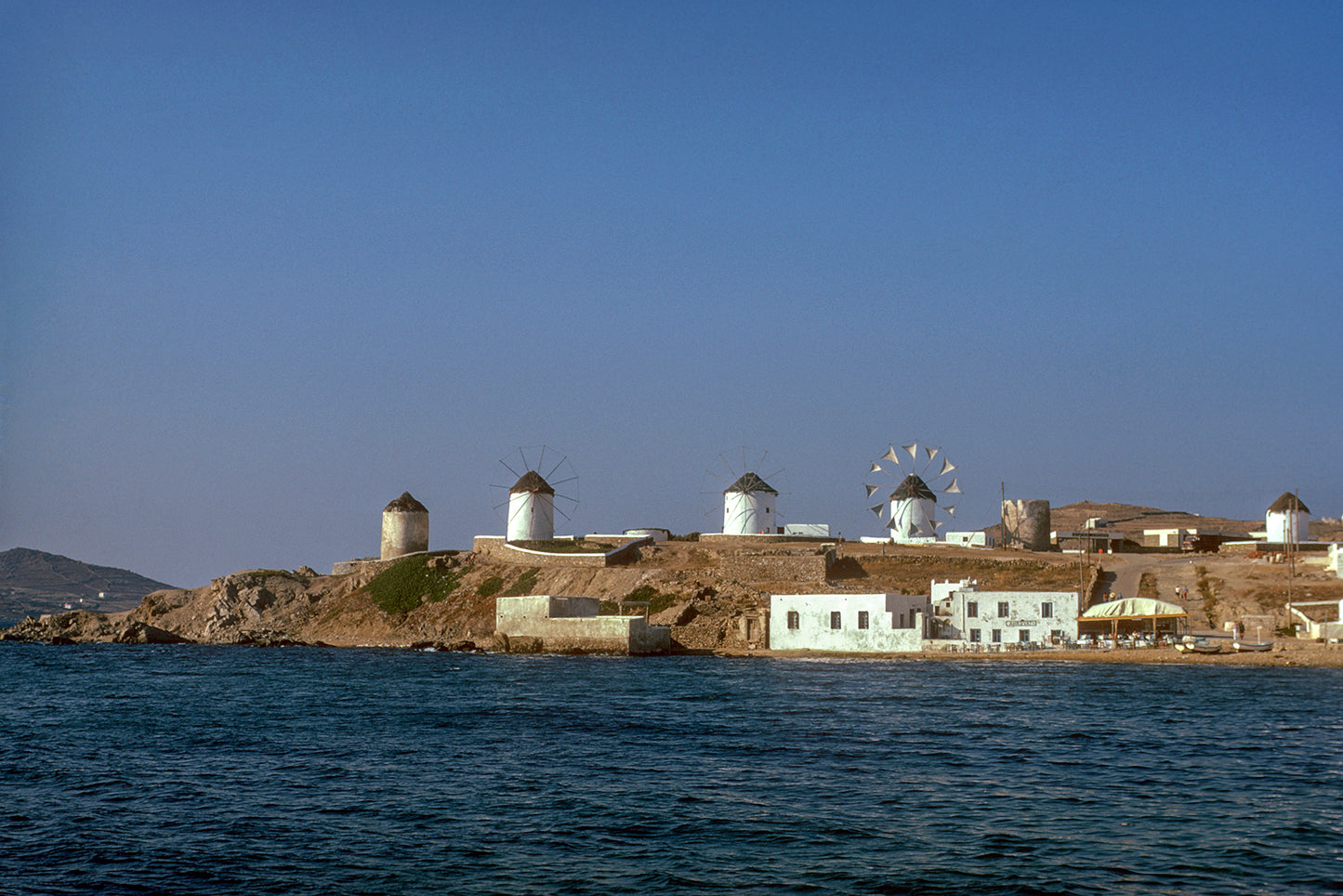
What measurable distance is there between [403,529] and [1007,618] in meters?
57.8

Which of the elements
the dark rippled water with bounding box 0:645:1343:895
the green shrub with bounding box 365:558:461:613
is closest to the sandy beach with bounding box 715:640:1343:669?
the dark rippled water with bounding box 0:645:1343:895

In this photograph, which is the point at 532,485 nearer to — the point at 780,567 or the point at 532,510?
the point at 532,510

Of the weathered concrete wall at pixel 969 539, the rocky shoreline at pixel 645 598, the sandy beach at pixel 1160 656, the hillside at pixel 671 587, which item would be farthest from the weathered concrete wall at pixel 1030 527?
the sandy beach at pixel 1160 656

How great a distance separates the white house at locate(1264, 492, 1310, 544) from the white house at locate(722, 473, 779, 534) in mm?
40234

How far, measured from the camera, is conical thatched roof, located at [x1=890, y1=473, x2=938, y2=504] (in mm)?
107875

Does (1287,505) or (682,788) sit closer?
(682,788)

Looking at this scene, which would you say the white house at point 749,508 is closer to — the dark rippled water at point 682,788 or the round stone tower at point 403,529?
the round stone tower at point 403,529

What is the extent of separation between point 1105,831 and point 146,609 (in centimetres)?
9914

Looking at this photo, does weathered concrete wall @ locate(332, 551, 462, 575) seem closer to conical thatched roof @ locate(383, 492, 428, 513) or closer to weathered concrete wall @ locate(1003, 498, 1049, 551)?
conical thatched roof @ locate(383, 492, 428, 513)

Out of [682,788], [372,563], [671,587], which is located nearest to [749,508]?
[671,587]

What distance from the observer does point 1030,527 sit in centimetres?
10150

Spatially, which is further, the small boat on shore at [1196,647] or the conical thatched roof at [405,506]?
the conical thatched roof at [405,506]

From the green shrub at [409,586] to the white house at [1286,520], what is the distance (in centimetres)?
6612

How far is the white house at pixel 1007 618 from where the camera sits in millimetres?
64812
